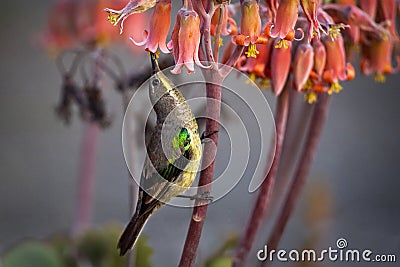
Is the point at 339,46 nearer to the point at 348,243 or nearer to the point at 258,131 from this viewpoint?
the point at 258,131

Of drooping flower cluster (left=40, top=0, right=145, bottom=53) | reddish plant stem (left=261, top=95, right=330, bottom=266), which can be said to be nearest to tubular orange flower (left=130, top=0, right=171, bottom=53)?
reddish plant stem (left=261, top=95, right=330, bottom=266)

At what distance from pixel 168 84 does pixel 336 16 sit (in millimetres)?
186

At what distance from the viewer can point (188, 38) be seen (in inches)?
17.2

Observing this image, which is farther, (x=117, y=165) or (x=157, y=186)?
(x=117, y=165)

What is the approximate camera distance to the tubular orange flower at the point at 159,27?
0.46m

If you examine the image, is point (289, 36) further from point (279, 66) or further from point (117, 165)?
point (117, 165)

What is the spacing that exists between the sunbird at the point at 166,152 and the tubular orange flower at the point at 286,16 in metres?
0.08

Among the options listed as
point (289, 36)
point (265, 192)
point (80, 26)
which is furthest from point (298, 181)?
point (80, 26)

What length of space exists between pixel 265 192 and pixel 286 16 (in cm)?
16

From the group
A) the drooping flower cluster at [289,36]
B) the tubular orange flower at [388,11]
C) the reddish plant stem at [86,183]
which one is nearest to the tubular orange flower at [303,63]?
the drooping flower cluster at [289,36]

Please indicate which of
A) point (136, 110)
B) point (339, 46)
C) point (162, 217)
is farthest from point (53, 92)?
point (339, 46)

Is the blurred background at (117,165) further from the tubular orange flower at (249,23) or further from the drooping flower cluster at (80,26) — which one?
the tubular orange flower at (249,23)

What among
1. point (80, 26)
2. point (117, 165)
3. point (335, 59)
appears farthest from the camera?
point (117, 165)

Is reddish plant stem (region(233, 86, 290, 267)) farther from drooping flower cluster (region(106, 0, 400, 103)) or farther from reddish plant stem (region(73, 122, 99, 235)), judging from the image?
reddish plant stem (region(73, 122, 99, 235))
